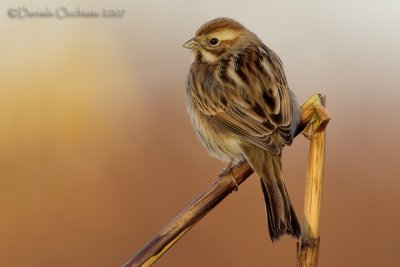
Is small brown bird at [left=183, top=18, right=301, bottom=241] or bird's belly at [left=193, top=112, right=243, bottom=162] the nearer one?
small brown bird at [left=183, top=18, right=301, bottom=241]

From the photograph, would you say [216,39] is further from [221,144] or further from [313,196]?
[313,196]

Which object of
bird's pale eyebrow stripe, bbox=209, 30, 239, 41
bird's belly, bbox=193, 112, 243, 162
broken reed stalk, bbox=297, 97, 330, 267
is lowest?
broken reed stalk, bbox=297, 97, 330, 267

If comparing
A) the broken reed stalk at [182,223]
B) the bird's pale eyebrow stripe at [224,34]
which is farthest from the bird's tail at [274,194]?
the bird's pale eyebrow stripe at [224,34]

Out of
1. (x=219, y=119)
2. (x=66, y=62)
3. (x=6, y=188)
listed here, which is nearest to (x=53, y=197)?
(x=6, y=188)

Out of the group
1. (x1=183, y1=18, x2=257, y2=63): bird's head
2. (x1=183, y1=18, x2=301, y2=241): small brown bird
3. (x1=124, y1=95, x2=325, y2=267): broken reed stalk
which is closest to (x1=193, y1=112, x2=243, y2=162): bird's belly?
(x1=183, y1=18, x2=301, y2=241): small brown bird

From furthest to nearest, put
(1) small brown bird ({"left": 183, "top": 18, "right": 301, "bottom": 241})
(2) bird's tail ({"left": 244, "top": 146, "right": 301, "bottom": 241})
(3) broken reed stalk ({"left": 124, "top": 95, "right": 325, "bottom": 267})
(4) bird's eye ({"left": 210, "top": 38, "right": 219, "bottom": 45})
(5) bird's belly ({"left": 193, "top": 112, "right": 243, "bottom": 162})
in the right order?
(4) bird's eye ({"left": 210, "top": 38, "right": 219, "bottom": 45})
(5) bird's belly ({"left": 193, "top": 112, "right": 243, "bottom": 162})
(1) small brown bird ({"left": 183, "top": 18, "right": 301, "bottom": 241})
(2) bird's tail ({"left": 244, "top": 146, "right": 301, "bottom": 241})
(3) broken reed stalk ({"left": 124, "top": 95, "right": 325, "bottom": 267})

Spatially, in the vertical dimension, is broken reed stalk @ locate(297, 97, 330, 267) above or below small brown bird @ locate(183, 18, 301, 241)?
below

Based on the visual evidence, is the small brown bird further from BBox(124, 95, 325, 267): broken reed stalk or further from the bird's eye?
BBox(124, 95, 325, 267): broken reed stalk

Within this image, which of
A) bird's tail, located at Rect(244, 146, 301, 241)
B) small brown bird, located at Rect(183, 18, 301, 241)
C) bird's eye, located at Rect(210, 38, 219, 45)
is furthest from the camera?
bird's eye, located at Rect(210, 38, 219, 45)
